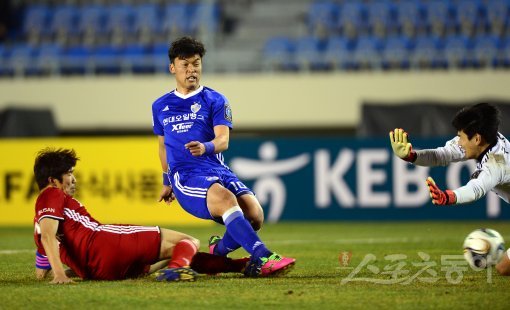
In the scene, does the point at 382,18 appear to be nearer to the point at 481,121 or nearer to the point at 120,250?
the point at 481,121

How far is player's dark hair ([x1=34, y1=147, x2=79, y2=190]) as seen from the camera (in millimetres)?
7449

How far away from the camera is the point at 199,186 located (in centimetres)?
778

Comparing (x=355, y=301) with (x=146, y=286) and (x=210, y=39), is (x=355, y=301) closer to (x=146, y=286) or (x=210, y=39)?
(x=146, y=286)

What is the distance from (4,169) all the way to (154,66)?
5.18 meters

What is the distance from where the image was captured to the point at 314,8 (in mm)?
22484

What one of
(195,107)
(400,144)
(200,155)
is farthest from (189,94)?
(400,144)

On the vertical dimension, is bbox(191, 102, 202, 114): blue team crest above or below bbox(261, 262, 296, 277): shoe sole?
above

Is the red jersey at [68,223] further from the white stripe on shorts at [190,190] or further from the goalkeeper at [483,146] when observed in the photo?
the goalkeeper at [483,146]

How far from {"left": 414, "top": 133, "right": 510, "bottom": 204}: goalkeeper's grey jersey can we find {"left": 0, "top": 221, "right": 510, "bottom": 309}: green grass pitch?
0.68 meters

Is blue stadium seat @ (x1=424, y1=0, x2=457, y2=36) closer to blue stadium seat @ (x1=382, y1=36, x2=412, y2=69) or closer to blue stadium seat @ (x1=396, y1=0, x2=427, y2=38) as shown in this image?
blue stadium seat @ (x1=396, y1=0, x2=427, y2=38)

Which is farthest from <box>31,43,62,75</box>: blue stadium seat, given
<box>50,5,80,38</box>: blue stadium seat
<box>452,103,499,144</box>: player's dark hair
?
<box>452,103,499,144</box>: player's dark hair

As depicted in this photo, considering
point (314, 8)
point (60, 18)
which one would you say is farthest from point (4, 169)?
point (314, 8)

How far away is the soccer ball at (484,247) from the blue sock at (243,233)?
5.35 feet

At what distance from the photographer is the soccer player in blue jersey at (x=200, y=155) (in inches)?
304
